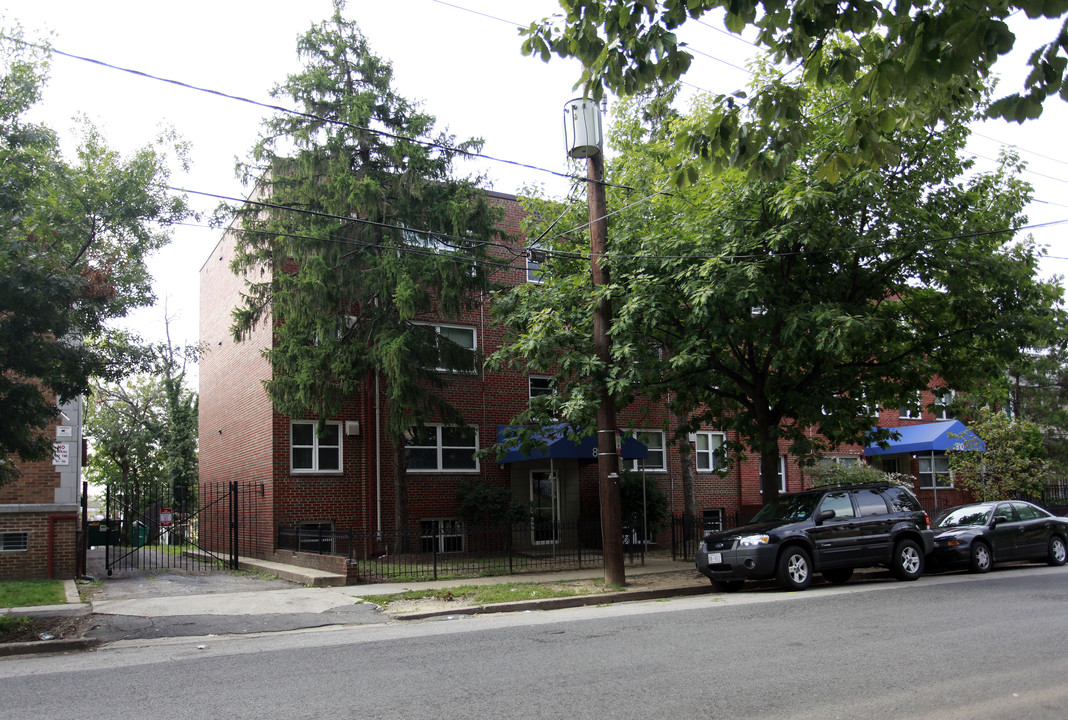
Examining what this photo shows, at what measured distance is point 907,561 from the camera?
1483cm

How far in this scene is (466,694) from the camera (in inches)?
258

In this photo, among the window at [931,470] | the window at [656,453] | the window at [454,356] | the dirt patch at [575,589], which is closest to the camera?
the dirt patch at [575,589]

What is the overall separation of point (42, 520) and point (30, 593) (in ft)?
9.22

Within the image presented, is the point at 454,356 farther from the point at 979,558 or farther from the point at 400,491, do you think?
the point at 979,558

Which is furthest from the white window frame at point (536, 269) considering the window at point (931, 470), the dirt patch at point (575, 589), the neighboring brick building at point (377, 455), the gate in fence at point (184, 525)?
the window at point (931, 470)

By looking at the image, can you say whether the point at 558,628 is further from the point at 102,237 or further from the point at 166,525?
the point at 166,525

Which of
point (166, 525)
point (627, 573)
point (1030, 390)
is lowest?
point (627, 573)

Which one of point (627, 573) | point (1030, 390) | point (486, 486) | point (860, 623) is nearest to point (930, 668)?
point (860, 623)

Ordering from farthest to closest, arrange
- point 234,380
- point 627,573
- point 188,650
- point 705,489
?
point 705,489
point 234,380
point 627,573
point 188,650

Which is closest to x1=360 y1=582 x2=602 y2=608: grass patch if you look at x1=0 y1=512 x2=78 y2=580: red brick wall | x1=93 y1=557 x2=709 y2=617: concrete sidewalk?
x1=93 y1=557 x2=709 y2=617: concrete sidewalk

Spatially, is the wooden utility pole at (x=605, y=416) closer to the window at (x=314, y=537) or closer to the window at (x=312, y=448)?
the window at (x=314, y=537)

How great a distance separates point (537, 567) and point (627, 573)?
190 centimetres

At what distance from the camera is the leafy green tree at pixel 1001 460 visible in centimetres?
2605

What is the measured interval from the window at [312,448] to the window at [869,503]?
12.3m
